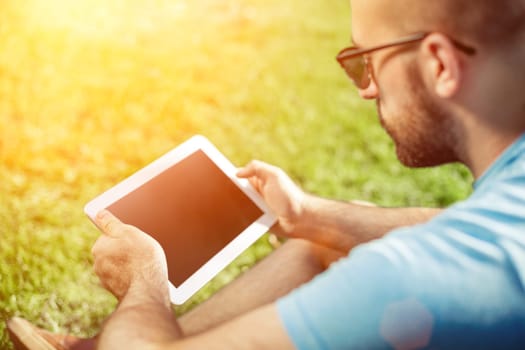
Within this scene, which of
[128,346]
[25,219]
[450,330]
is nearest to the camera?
[450,330]

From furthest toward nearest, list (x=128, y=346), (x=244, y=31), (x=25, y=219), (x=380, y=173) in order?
1. (x=244, y=31)
2. (x=380, y=173)
3. (x=25, y=219)
4. (x=128, y=346)

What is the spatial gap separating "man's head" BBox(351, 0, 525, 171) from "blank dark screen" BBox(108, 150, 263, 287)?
84 cm

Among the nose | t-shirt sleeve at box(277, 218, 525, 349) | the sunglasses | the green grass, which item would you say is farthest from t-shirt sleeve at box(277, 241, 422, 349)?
the green grass

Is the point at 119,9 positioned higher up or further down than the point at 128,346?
higher up

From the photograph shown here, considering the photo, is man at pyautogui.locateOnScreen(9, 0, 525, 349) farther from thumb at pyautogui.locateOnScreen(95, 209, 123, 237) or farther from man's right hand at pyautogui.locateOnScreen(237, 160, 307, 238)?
man's right hand at pyautogui.locateOnScreen(237, 160, 307, 238)

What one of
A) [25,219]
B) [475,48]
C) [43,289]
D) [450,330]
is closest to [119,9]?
[25,219]

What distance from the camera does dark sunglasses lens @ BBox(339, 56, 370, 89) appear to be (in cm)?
213

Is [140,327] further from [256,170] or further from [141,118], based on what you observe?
[141,118]

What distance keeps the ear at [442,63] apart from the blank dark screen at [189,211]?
1.02 metres

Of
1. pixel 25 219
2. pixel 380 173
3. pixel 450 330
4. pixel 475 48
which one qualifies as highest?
pixel 25 219

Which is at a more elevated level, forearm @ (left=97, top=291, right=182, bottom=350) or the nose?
the nose

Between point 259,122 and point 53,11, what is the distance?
68.1 inches

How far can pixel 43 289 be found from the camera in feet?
9.70

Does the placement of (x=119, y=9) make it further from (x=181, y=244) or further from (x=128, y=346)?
(x=128, y=346)
